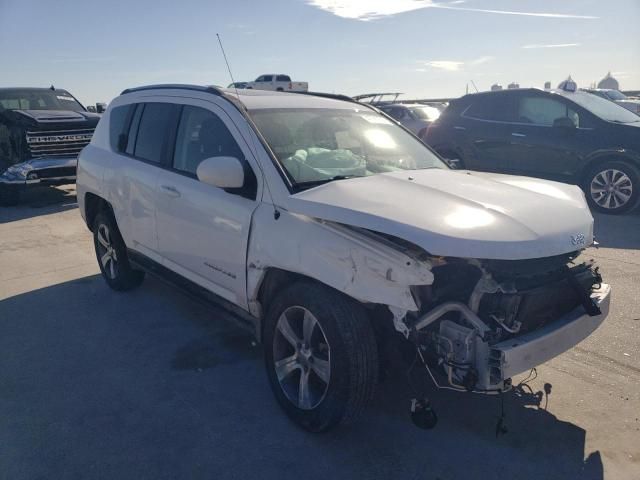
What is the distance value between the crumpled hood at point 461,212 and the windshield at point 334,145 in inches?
10.6

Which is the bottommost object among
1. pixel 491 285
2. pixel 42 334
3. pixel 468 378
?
pixel 42 334

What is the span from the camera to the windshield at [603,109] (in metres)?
8.07

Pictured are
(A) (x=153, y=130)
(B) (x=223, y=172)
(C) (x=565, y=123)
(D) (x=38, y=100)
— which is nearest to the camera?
(B) (x=223, y=172)

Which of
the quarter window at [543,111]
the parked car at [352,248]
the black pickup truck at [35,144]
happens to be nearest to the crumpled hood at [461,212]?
the parked car at [352,248]

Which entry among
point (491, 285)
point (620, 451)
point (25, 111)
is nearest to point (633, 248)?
point (620, 451)

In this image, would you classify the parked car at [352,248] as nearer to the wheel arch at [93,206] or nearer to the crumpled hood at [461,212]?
the crumpled hood at [461,212]

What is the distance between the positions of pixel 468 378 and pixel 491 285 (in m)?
0.47

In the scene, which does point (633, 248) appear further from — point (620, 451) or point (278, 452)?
point (278, 452)

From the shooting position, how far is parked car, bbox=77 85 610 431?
254 cm

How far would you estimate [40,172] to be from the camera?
9.73 metres

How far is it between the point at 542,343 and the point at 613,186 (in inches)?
243

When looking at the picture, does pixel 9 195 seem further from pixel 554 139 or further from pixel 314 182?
pixel 554 139

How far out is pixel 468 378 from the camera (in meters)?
2.52

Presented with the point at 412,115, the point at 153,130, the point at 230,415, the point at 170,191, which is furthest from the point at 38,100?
the point at 230,415
